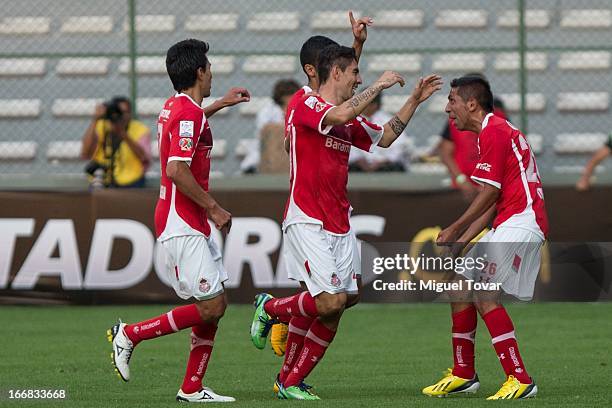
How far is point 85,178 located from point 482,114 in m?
7.28

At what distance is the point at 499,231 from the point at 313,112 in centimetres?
143

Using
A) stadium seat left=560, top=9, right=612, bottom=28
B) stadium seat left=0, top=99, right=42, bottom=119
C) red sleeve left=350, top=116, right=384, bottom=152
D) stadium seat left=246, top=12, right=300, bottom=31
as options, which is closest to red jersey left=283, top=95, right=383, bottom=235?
red sleeve left=350, top=116, right=384, bottom=152

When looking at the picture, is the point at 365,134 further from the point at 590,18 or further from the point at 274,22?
the point at 590,18

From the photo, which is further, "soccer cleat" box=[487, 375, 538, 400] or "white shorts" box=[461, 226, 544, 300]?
"white shorts" box=[461, 226, 544, 300]

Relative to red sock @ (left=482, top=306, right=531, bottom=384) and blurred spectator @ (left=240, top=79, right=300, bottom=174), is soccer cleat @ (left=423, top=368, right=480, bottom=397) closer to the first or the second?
red sock @ (left=482, top=306, right=531, bottom=384)

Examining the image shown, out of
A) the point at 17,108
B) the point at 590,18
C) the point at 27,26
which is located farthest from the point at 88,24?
the point at 590,18

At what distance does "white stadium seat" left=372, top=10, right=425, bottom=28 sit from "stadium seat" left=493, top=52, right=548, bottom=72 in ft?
4.55

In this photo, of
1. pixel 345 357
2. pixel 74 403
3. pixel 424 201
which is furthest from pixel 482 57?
pixel 74 403

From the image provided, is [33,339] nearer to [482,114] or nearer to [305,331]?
[305,331]

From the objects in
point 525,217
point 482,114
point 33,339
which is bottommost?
point 33,339

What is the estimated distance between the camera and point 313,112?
8203mm

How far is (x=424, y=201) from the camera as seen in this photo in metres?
14.3

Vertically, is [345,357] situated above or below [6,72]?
below

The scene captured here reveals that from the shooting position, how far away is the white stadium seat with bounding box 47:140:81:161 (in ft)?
52.8
